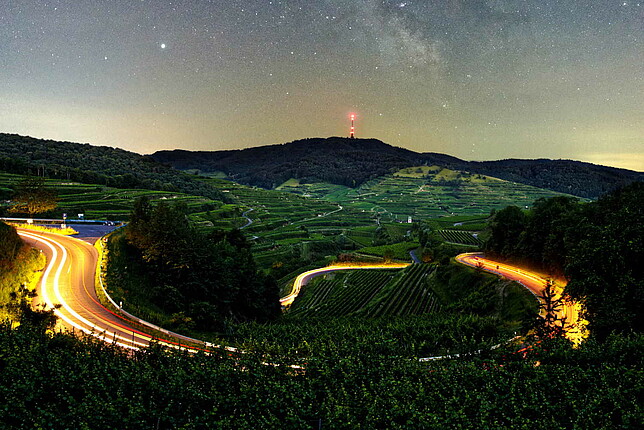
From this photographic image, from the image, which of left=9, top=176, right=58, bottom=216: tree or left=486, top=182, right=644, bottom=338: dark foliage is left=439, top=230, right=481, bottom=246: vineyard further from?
left=9, top=176, right=58, bottom=216: tree

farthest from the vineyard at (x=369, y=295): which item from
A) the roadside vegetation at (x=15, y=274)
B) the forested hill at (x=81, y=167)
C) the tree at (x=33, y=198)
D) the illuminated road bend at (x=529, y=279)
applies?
the forested hill at (x=81, y=167)

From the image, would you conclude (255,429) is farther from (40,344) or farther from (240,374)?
(40,344)

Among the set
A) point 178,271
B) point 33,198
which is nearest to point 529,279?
point 178,271

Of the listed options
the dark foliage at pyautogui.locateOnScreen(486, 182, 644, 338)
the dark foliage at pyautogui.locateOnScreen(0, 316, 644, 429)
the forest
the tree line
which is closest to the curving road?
the forest

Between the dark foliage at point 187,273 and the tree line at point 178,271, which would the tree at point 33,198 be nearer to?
the dark foliage at point 187,273

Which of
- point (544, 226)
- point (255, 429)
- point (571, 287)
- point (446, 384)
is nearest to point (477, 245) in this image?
point (544, 226)

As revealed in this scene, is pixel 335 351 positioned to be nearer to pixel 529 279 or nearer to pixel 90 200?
pixel 529 279
